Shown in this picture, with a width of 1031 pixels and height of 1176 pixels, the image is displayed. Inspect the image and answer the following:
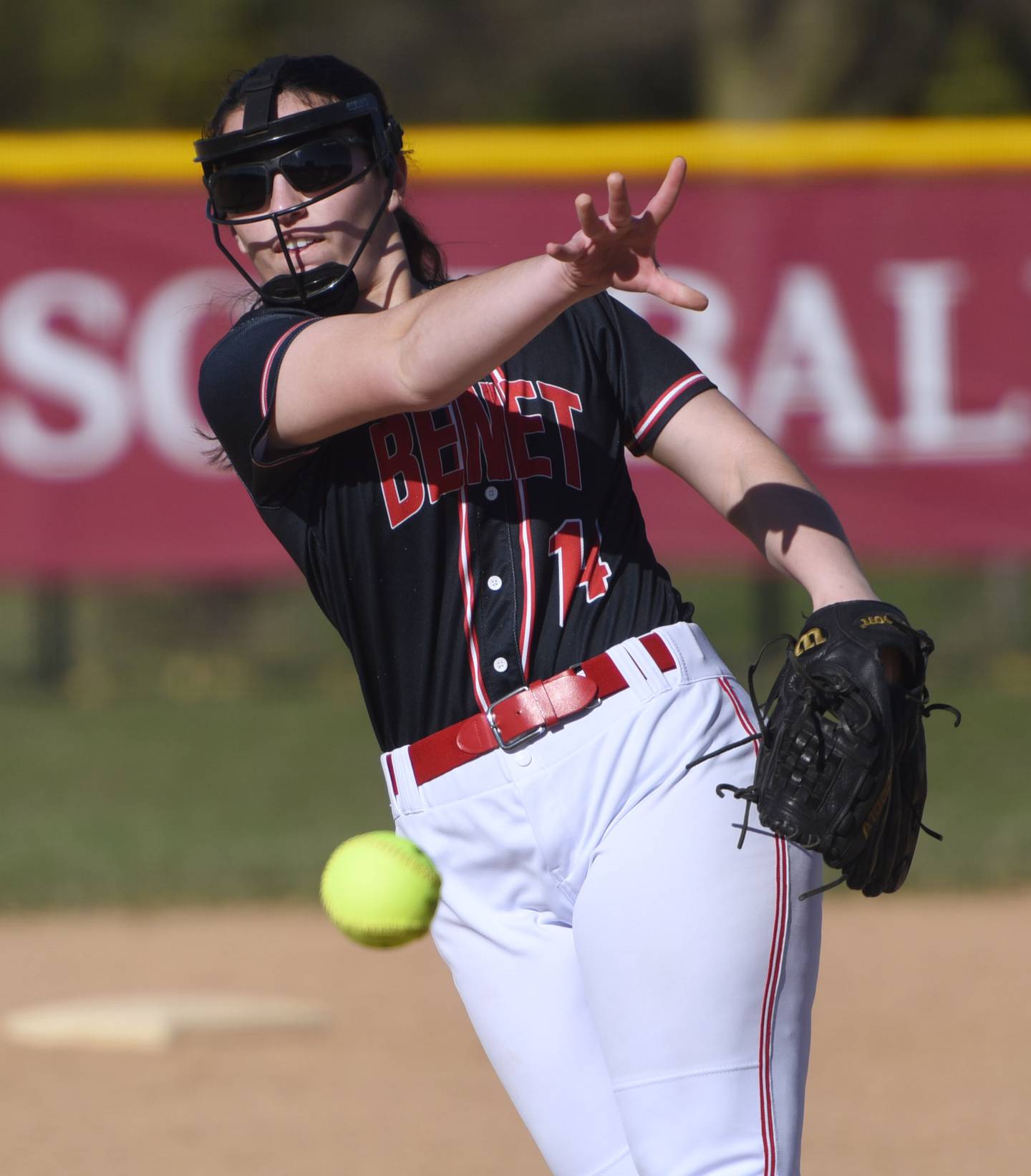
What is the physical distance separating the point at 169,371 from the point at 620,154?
2.15 m

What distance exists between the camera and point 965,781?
7305mm

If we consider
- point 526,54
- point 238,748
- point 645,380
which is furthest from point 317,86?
point 526,54

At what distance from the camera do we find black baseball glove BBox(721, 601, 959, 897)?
179cm

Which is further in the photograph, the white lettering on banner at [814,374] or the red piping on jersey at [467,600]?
the white lettering on banner at [814,374]

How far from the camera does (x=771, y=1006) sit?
1805mm

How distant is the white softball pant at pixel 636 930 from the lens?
1.78m

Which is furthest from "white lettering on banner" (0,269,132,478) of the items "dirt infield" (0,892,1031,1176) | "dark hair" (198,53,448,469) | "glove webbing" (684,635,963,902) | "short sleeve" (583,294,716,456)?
"glove webbing" (684,635,963,902)

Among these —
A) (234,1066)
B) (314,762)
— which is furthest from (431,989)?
(314,762)

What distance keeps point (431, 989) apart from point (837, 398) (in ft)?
11.1

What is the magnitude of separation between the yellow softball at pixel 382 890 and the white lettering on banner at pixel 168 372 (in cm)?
527

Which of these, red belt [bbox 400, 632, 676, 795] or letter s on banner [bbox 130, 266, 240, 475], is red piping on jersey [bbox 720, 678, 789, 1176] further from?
letter s on banner [bbox 130, 266, 240, 475]

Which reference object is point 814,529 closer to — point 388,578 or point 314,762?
point 388,578

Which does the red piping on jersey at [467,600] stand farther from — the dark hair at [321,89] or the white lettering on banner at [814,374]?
the white lettering on banner at [814,374]

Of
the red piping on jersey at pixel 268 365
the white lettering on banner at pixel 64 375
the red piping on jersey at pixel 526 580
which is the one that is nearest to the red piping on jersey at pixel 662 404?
the red piping on jersey at pixel 526 580
